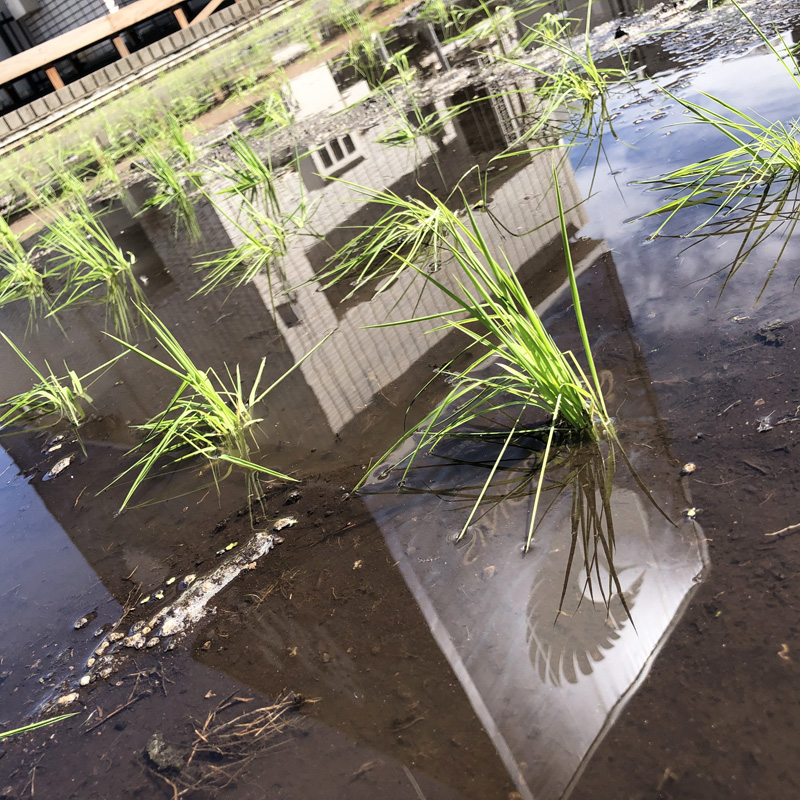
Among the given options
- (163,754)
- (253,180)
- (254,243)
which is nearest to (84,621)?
(163,754)

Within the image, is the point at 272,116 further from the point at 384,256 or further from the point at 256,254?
the point at 384,256

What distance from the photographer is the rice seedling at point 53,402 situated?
270 centimetres

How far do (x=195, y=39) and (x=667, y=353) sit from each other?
1423 cm

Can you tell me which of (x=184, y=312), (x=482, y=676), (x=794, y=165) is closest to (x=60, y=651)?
(x=482, y=676)

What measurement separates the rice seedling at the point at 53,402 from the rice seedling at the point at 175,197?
4.81 feet

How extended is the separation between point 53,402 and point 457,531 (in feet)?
7.09

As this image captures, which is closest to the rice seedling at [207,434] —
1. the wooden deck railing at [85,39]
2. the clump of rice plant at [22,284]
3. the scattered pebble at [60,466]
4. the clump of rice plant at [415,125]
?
the scattered pebble at [60,466]

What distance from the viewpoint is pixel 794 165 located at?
204 cm

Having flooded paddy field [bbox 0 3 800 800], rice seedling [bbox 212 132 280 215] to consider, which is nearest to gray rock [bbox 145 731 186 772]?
flooded paddy field [bbox 0 3 800 800]

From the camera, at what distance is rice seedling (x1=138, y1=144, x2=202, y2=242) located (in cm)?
425

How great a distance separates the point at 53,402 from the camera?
2.90 m

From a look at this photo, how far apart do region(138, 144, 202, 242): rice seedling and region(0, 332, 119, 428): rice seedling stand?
1465mm

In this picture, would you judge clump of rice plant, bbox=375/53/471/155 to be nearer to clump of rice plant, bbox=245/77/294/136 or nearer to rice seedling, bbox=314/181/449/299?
rice seedling, bbox=314/181/449/299

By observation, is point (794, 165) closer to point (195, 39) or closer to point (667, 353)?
point (667, 353)
